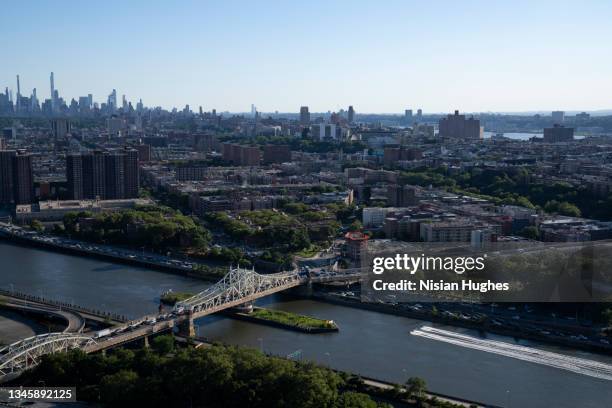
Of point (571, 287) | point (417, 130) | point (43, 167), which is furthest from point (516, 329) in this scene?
point (417, 130)

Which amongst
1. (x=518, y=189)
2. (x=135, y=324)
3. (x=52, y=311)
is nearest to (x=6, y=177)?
(x=52, y=311)

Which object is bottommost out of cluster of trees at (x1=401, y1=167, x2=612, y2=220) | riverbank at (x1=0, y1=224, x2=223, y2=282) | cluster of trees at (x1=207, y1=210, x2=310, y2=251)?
riverbank at (x1=0, y1=224, x2=223, y2=282)

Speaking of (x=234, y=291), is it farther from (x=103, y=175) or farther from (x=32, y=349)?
(x=103, y=175)

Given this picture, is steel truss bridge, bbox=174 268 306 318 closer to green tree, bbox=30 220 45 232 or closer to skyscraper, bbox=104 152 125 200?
green tree, bbox=30 220 45 232

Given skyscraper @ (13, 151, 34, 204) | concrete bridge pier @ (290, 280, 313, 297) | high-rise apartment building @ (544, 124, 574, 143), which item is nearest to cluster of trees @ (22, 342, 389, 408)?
concrete bridge pier @ (290, 280, 313, 297)

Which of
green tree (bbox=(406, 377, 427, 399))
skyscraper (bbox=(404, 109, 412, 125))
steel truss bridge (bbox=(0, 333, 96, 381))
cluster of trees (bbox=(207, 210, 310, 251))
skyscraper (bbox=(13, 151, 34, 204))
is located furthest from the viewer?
skyscraper (bbox=(404, 109, 412, 125))

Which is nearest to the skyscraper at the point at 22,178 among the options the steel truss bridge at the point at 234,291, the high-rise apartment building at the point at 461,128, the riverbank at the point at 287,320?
the steel truss bridge at the point at 234,291

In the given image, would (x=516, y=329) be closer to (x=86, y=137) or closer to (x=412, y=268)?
(x=412, y=268)
